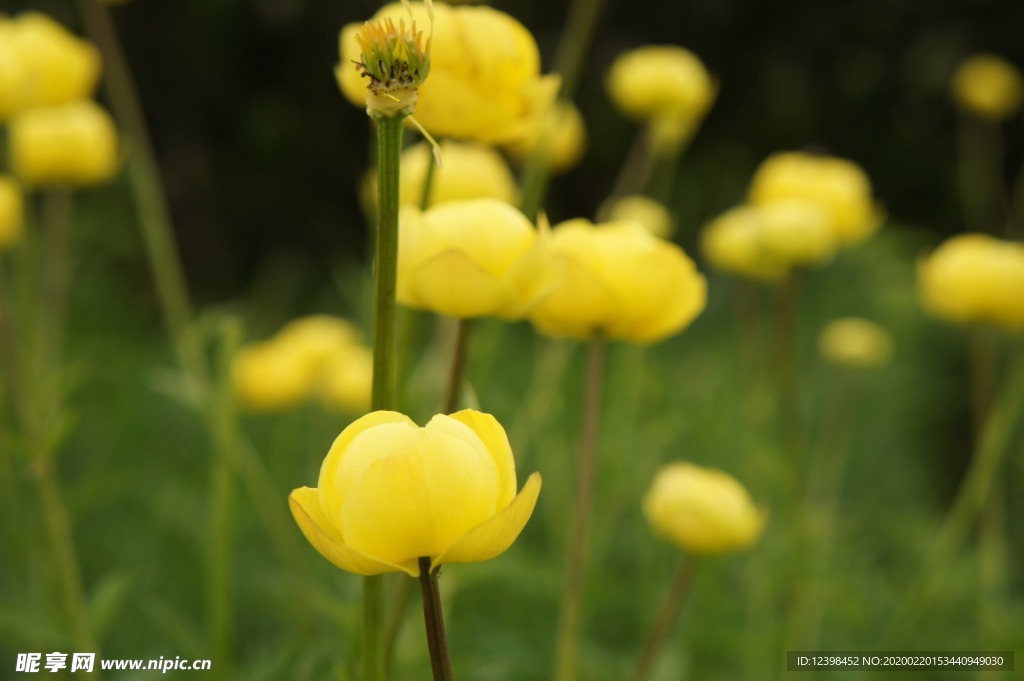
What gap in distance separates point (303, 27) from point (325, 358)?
6.15 feet

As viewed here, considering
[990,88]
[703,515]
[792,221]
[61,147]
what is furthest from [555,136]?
[990,88]

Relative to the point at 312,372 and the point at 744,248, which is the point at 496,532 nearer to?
the point at 744,248

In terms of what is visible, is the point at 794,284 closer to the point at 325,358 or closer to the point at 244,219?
the point at 325,358

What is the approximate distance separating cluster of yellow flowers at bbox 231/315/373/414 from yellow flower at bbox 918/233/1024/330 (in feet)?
1.67

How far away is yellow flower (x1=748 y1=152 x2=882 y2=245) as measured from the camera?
964 millimetres

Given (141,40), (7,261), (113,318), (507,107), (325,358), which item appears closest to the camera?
(507,107)

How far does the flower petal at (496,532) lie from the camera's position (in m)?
0.29

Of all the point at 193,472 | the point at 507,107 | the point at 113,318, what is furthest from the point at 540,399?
the point at 113,318

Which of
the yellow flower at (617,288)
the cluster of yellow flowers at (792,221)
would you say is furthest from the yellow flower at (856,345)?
the yellow flower at (617,288)

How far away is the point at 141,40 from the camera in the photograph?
9.17ft

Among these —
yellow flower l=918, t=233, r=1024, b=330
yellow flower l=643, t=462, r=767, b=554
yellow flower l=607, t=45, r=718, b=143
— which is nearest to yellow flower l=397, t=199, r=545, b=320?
yellow flower l=643, t=462, r=767, b=554

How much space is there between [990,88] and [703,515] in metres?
2.27

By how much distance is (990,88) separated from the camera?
249cm

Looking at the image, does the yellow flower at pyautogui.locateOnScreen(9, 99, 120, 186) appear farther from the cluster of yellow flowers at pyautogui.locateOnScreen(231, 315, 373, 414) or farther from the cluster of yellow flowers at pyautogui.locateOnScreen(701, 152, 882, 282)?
the cluster of yellow flowers at pyautogui.locateOnScreen(701, 152, 882, 282)
